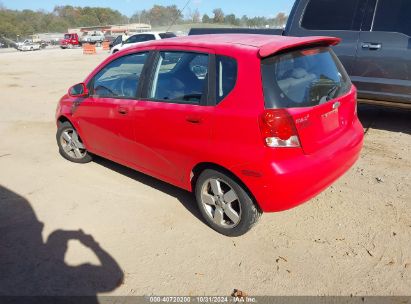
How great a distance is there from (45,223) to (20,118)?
5160 millimetres

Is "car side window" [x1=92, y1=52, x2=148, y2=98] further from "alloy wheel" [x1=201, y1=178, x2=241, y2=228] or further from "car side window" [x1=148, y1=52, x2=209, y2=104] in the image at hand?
"alloy wheel" [x1=201, y1=178, x2=241, y2=228]

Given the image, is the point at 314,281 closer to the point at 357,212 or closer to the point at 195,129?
the point at 357,212

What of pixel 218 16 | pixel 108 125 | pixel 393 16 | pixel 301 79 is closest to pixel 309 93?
pixel 301 79

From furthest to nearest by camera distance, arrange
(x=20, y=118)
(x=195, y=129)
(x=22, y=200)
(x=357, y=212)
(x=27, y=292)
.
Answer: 1. (x=20, y=118)
2. (x=22, y=200)
3. (x=357, y=212)
4. (x=195, y=129)
5. (x=27, y=292)

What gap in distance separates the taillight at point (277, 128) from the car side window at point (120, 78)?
1.61 metres

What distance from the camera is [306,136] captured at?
113 inches

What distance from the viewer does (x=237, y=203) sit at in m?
3.25

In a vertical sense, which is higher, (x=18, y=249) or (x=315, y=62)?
(x=315, y=62)

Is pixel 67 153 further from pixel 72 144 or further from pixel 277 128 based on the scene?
pixel 277 128

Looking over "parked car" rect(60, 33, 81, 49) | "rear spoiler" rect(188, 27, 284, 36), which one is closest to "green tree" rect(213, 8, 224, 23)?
"parked car" rect(60, 33, 81, 49)

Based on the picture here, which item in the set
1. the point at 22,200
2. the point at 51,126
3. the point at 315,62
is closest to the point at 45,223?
the point at 22,200

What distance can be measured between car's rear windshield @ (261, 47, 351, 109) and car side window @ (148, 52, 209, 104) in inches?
23.5

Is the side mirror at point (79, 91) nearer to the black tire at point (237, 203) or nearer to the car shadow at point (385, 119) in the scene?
the black tire at point (237, 203)

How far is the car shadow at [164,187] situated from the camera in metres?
3.85
